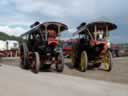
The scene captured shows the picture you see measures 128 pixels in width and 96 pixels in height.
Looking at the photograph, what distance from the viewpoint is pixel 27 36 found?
21.4 metres

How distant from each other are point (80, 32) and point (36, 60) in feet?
13.0

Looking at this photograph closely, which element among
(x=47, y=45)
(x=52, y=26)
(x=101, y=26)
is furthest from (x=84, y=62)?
(x=52, y=26)

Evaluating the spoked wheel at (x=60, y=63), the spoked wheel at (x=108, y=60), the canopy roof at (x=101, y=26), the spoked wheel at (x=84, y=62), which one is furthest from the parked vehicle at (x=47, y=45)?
the spoked wheel at (x=108, y=60)

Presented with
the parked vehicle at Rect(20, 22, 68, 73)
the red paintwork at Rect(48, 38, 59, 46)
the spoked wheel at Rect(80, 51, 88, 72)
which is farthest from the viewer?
the spoked wheel at Rect(80, 51, 88, 72)

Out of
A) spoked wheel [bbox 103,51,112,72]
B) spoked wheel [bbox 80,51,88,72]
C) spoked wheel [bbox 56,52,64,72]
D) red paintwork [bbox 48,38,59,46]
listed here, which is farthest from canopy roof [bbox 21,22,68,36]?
spoked wheel [bbox 103,51,112,72]

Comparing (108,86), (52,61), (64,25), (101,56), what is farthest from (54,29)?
(108,86)

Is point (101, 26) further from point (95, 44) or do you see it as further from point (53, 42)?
point (53, 42)

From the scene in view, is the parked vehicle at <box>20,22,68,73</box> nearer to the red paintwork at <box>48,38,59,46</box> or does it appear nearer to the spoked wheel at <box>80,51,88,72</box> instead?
the red paintwork at <box>48,38,59,46</box>

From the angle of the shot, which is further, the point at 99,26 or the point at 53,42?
the point at 99,26

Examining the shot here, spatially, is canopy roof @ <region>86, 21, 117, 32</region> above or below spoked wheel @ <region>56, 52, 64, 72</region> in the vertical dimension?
above

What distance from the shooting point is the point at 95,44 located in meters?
19.0

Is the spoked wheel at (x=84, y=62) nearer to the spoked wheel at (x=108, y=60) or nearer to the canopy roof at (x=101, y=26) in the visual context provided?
the spoked wheel at (x=108, y=60)

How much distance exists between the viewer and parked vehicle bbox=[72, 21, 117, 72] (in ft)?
63.1

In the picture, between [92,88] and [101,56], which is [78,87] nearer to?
[92,88]
